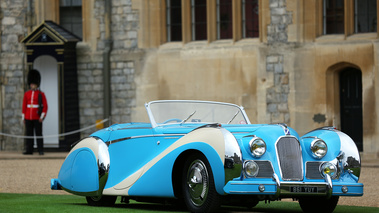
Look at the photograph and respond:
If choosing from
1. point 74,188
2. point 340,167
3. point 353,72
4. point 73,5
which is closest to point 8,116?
point 73,5

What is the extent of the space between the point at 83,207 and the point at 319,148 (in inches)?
106

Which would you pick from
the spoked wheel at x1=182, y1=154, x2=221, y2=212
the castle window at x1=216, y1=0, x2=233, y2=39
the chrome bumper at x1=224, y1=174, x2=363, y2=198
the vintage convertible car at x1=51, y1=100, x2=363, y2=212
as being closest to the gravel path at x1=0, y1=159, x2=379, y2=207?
the vintage convertible car at x1=51, y1=100, x2=363, y2=212

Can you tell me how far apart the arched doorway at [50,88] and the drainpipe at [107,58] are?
1202 millimetres

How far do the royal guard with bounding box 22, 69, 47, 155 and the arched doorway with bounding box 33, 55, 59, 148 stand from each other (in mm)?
1474

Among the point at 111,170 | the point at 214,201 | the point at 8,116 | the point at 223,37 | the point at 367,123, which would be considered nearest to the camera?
the point at 214,201

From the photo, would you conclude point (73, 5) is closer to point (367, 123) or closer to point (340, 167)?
point (367, 123)

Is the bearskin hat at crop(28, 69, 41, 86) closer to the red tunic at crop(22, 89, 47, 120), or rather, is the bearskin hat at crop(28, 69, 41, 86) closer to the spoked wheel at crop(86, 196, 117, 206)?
the red tunic at crop(22, 89, 47, 120)

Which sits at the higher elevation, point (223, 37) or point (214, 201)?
point (223, 37)

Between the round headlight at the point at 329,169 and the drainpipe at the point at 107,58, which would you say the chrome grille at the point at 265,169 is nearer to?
the round headlight at the point at 329,169

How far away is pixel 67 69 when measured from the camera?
24.1 m

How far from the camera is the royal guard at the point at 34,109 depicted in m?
22.1

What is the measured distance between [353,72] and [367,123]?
138 centimetres

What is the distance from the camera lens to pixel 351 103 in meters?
21.8

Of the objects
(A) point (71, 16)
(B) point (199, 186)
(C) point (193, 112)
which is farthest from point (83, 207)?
(A) point (71, 16)
